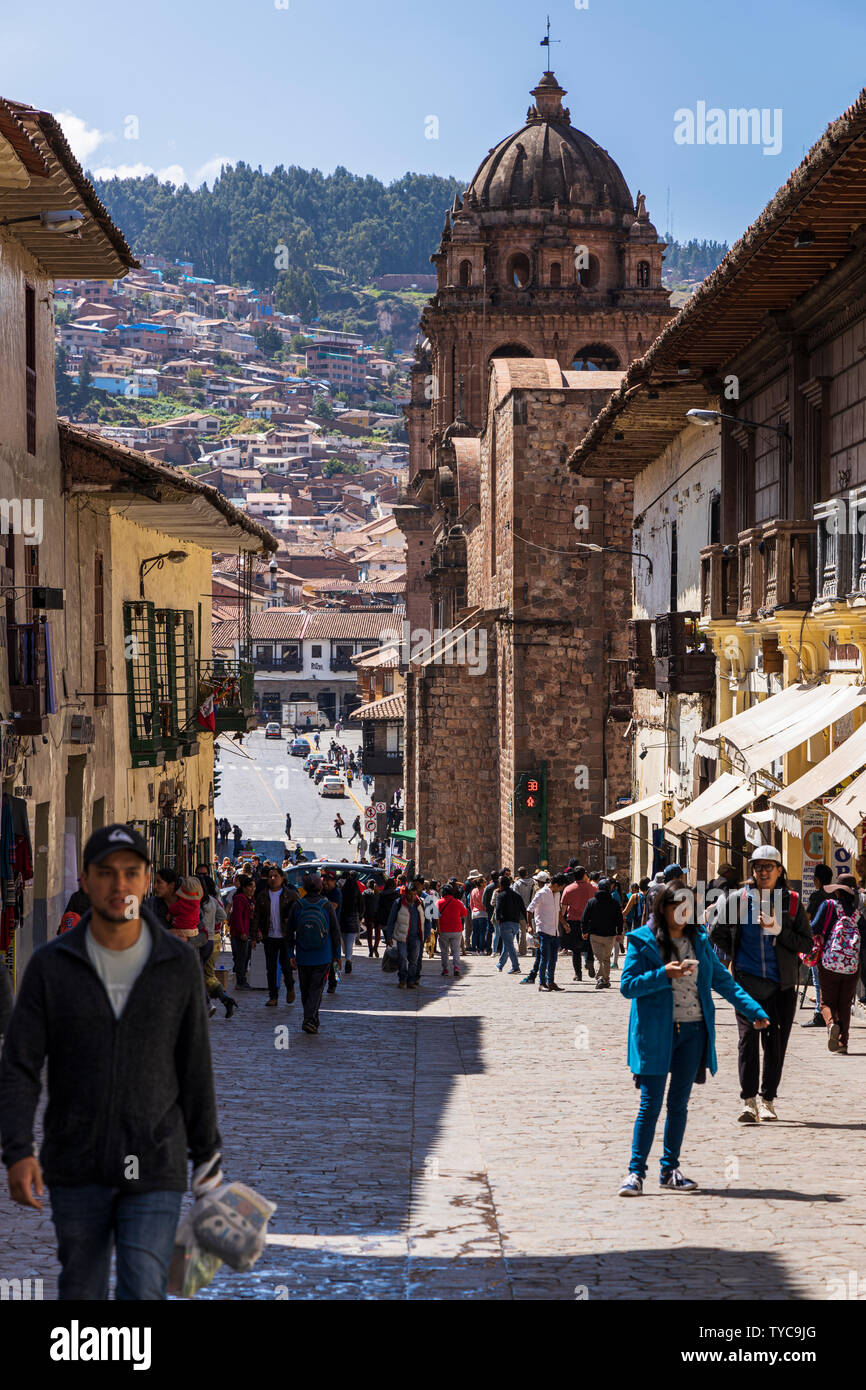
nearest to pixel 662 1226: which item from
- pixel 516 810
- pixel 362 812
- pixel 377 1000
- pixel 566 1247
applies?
pixel 566 1247

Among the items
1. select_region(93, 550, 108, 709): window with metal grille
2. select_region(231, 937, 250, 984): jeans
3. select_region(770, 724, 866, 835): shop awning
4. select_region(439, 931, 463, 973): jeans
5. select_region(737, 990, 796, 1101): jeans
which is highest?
select_region(93, 550, 108, 709): window with metal grille

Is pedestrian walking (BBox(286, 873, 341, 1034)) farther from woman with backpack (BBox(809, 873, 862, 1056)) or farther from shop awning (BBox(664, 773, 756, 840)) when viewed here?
shop awning (BBox(664, 773, 756, 840))

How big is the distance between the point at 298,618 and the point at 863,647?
122 metres

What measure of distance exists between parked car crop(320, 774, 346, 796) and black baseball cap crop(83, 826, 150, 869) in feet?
261

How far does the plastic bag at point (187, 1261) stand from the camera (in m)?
5.40

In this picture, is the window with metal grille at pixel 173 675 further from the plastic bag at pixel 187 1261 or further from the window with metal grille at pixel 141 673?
the plastic bag at pixel 187 1261

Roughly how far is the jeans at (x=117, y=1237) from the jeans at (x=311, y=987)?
10.3 metres

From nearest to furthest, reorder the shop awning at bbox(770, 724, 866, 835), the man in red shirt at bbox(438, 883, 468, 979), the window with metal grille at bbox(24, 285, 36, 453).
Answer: the shop awning at bbox(770, 724, 866, 835), the window with metal grille at bbox(24, 285, 36, 453), the man in red shirt at bbox(438, 883, 468, 979)

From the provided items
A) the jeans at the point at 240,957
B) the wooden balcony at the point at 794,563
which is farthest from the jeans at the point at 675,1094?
the jeans at the point at 240,957

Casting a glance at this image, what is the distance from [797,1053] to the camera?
13.6 meters

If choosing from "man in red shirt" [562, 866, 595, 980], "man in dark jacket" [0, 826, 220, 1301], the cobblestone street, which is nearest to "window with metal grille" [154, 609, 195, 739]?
"man in red shirt" [562, 866, 595, 980]

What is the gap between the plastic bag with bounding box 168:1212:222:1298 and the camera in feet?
17.7
